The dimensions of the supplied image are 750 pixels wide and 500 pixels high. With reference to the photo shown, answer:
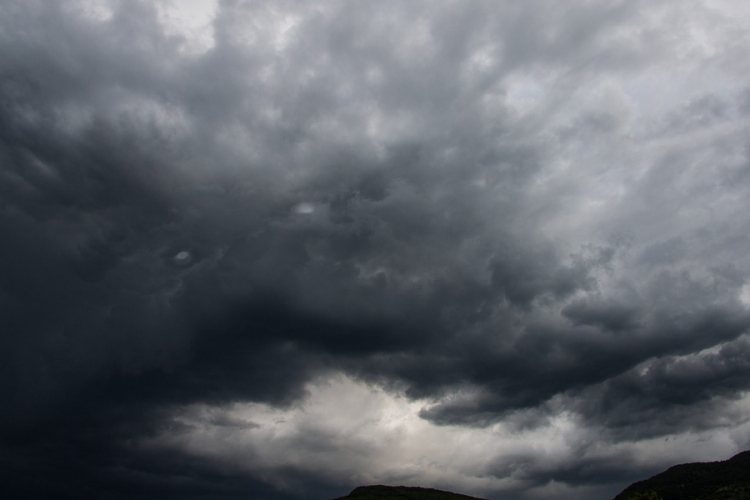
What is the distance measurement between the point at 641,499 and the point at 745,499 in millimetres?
26358

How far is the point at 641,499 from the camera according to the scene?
145875mm

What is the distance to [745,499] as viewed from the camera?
146 meters
